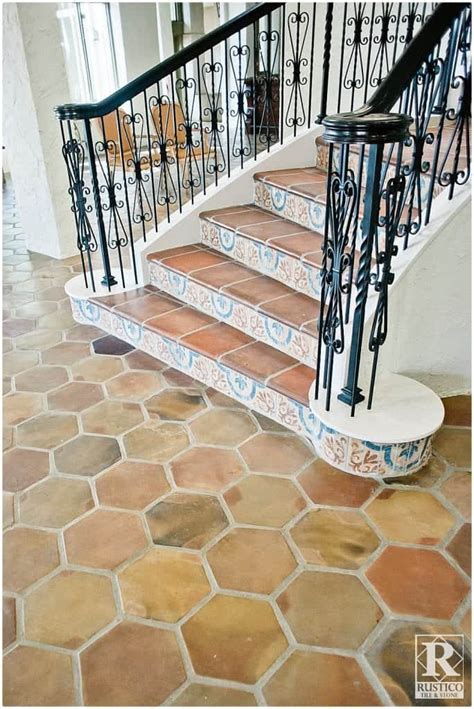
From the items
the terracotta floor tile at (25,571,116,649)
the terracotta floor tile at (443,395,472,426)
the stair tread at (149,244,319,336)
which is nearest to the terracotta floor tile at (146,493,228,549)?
the terracotta floor tile at (25,571,116,649)

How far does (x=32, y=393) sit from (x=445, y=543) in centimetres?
201

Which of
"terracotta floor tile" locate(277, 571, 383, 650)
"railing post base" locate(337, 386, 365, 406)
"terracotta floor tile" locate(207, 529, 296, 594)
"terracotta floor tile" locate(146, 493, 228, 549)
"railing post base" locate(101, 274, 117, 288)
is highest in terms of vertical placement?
"railing post base" locate(337, 386, 365, 406)

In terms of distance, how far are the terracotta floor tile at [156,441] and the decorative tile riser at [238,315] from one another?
2.05ft

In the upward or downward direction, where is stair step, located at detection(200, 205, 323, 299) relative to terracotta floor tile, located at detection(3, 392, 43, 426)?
upward

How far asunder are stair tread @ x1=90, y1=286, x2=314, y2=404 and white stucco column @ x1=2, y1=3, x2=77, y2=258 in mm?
1570

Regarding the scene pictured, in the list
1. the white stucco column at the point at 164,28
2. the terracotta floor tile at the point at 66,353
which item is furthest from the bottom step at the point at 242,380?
the white stucco column at the point at 164,28

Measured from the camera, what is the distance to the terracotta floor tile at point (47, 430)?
7.72 feet

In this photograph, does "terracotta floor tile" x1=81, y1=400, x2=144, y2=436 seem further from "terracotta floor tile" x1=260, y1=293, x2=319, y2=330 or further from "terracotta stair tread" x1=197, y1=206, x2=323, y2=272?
"terracotta stair tread" x1=197, y1=206, x2=323, y2=272

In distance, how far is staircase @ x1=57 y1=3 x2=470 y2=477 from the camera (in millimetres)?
1799

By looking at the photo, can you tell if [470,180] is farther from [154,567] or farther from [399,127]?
[154,567]

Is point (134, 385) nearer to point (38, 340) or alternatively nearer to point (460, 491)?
point (38, 340)

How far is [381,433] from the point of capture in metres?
1.96

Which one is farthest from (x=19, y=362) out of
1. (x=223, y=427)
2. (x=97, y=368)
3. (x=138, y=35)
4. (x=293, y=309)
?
(x=138, y=35)

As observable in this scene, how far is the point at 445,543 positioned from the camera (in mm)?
1778
